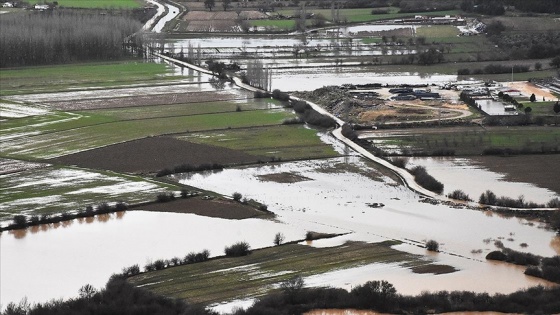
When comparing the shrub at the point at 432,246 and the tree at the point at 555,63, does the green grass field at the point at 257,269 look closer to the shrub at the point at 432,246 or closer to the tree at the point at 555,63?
the shrub at the point at 432,246

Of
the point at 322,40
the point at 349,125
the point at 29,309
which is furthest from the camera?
the point at 322,40

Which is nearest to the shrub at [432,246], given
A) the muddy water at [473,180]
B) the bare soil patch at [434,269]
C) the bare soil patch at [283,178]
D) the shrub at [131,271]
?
the bare soil patch at [434,269]

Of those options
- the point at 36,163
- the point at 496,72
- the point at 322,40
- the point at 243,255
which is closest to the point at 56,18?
the point at 322,40

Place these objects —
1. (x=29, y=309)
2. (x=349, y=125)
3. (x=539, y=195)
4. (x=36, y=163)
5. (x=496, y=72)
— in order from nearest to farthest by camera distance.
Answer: (x=29, y=309) → (x=539, y=195) → (x=36, y=163) → (x=349, y=125) → (x=496, y=72)

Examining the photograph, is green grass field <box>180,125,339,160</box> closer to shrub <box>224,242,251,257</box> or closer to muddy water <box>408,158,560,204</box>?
muddy water <box>408,158,560,204</box>

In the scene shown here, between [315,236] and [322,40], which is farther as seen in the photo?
[322,40]

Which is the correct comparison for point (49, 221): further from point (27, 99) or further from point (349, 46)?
point (349, 46)
